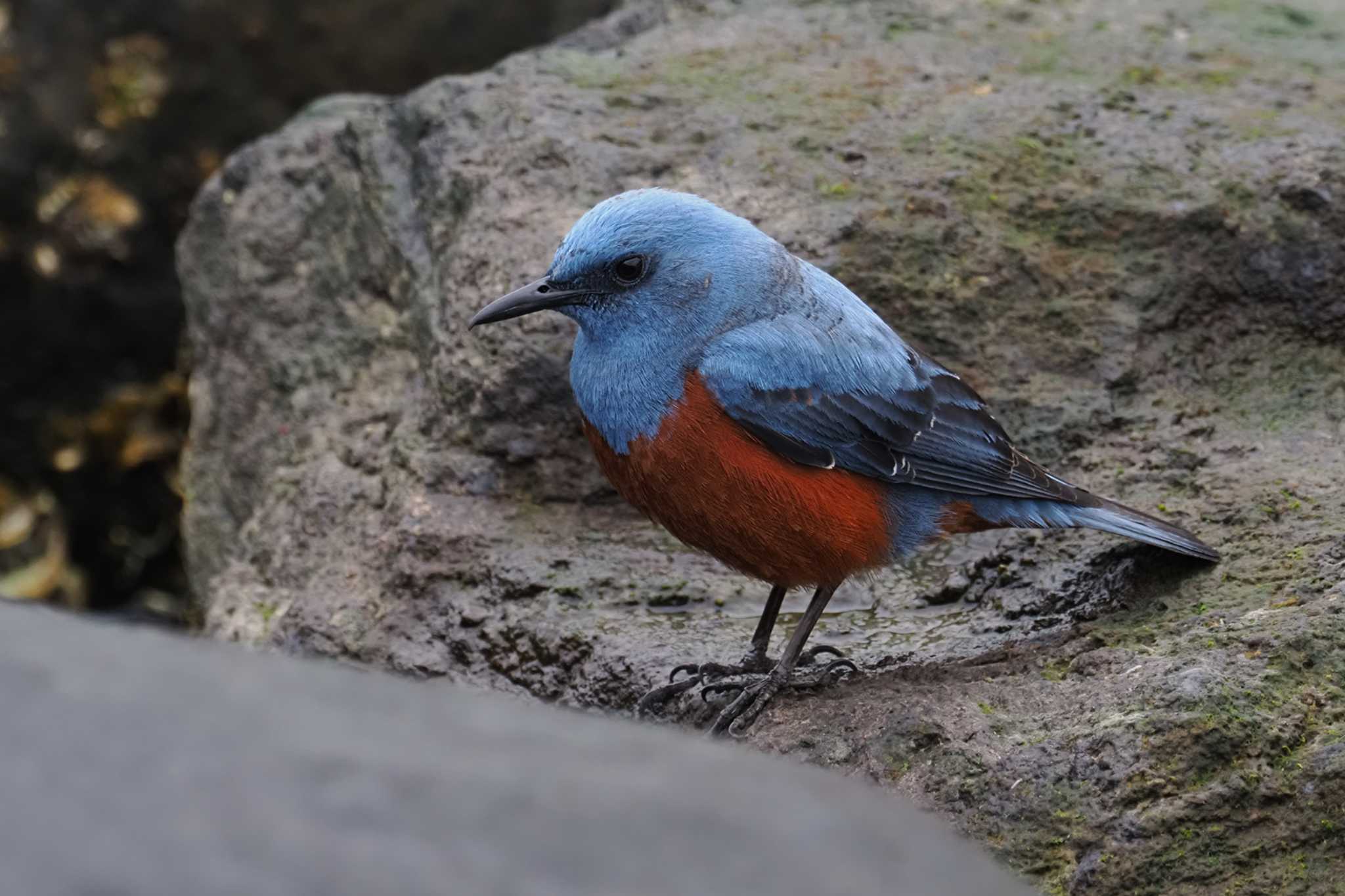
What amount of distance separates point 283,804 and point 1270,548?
328 cm

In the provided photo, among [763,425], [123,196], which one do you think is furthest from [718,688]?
A: [123,196]

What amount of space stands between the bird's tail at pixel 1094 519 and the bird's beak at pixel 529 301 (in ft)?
4.36

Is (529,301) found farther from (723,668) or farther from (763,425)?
(723,668)

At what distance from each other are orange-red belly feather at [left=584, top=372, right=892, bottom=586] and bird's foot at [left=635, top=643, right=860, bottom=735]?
27cm

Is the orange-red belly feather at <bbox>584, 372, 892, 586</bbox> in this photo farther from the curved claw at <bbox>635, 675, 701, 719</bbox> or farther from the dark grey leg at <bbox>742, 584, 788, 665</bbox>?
the curved claw at <bbox>635, 675, 701, 719</bbox>

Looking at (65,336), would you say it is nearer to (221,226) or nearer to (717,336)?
(221,226)

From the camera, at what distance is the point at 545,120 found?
5.67 meters

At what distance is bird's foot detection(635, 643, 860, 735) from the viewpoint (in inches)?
160

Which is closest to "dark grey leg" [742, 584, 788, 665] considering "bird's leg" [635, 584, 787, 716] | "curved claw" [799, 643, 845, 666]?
"bird's leg" [635, 584, 787, 716]

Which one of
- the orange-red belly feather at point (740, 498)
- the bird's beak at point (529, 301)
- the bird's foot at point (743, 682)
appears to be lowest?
the bird's foot at point (743, 682)

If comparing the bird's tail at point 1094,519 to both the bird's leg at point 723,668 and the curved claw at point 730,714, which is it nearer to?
the bird's leg at point 723,668

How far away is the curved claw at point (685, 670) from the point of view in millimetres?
4250

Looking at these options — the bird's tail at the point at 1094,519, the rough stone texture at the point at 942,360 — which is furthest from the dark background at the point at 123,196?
the bird's tail at the point at 1094,519

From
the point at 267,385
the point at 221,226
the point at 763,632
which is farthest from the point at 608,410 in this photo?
the point at 221,226
